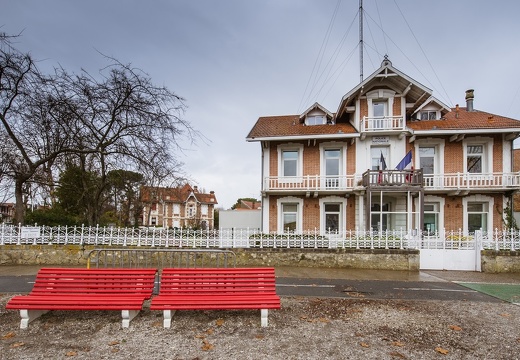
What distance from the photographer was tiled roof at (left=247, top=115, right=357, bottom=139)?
699 inches

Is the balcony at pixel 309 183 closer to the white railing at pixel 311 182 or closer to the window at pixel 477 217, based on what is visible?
the white railing at pixel 311 182

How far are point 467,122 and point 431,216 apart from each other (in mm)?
5645

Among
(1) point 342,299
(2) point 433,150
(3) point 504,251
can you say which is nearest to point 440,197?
(2) point 433,150

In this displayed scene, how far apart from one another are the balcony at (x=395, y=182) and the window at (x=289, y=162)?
837 mm

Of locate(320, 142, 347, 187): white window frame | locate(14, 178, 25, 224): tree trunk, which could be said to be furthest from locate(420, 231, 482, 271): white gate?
locate(14, 178, 25, 224): tree trunk

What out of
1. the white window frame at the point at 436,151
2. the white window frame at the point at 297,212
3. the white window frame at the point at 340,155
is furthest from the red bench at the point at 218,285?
the white window frame at the point at 436,151

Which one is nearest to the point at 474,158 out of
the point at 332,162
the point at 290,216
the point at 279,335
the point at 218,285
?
the point at 332,162

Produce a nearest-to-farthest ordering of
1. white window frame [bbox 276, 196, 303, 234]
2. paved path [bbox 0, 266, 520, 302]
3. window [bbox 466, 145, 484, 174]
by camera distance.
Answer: paved path [bbox 0, 266, 520, 302], window [bbox 466, 145, 484, 174], white window frame [bbox 276, 196, 303, 234]

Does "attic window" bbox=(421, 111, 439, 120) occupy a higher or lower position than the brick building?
higher

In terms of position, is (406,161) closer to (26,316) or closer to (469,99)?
(469,99)

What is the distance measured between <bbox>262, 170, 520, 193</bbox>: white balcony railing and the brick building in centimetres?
5

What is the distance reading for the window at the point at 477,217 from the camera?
678 inches

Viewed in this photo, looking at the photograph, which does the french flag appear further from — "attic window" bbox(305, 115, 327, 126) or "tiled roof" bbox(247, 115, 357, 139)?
"attic window" bbox(305, 115, 327, 126)

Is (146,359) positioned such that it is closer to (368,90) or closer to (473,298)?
(473,298)
